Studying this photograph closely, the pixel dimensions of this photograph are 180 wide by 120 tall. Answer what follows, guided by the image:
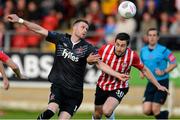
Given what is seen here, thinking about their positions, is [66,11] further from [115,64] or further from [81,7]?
[115,64]

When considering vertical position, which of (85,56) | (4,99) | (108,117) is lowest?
(4,99)

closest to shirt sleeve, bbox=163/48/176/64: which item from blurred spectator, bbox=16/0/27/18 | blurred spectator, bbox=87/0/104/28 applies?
blurred spectator, bbox=87/0/104/28

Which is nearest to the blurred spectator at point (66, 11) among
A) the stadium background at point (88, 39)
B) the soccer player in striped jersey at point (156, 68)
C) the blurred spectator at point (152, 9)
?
the stadium background at point (88, 39)

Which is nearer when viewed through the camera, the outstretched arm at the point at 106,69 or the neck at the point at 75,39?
the neck at the point at 75,39

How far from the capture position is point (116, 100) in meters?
15.1

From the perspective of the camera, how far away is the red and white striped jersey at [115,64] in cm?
1515

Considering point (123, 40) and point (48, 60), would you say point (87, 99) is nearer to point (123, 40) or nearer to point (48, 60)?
point (48, 60)

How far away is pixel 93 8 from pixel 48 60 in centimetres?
224

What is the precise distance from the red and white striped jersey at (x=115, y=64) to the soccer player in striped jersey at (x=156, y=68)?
70.0 inches

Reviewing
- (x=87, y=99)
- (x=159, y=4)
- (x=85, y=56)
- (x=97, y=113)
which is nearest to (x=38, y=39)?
(x=87, y=99)

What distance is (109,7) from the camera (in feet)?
77.6

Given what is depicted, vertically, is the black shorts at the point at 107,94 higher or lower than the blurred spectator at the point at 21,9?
lower

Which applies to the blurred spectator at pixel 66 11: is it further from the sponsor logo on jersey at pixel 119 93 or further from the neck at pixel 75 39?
the neck at pixel 75 39

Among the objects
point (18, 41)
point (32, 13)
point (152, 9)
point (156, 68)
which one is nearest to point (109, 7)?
point (152, 9)
